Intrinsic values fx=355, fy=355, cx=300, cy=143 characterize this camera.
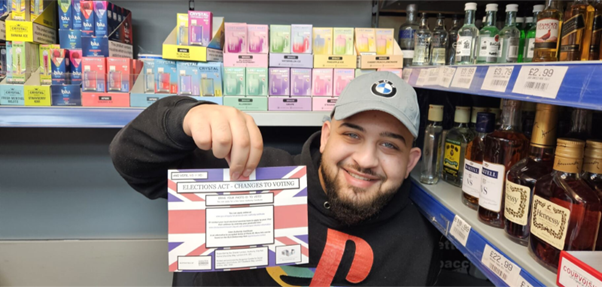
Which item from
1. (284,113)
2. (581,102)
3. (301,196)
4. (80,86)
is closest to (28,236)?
(80,86)

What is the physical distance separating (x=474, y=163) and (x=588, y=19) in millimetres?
428

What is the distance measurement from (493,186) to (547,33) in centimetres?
40

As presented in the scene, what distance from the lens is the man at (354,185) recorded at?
3.26 feet

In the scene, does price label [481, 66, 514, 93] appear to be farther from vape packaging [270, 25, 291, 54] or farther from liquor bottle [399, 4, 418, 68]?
vape packaging [270, 25, 291, 54]

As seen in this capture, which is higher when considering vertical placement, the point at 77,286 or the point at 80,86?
the point at 80,86

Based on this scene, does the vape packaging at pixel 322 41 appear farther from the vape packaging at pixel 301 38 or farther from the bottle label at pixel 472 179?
the bottle label at pixel 472 179

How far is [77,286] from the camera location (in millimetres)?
2074

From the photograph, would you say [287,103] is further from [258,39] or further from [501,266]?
[501,266]

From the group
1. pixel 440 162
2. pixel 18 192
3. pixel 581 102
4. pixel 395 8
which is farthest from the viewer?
pixel 18 192

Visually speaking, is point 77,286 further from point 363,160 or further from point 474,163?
point 474,163

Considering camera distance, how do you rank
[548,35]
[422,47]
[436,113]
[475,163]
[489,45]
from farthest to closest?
[422,47] < [436,113] < [489,45] < [475,163] < [548,35]

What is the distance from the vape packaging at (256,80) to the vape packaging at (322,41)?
10.0 inches

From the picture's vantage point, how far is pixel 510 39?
120 cm

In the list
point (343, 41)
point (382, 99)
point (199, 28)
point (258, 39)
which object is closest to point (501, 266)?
point (382, 99)
